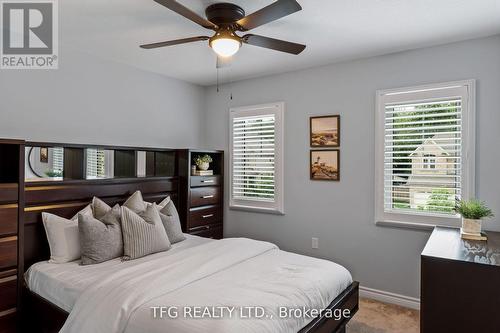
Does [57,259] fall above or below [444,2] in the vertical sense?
below

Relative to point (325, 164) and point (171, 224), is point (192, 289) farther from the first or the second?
point (325, 164)

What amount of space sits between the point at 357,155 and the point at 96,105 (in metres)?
2.96

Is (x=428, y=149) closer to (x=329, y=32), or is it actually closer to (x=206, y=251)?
(x=329, y=32)

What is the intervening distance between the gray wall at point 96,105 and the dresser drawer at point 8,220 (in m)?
0.77

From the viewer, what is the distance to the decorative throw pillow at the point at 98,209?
293 cm

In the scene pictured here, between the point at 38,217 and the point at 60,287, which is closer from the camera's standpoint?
the point at 60,287

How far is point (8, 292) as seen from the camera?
2.43 metres

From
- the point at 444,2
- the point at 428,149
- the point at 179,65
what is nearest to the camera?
the point at 444,2

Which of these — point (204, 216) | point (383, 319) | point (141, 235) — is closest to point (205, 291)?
point (141, 235)

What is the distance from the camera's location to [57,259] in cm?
261

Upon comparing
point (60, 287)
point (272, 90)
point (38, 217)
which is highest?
point (272, 90)

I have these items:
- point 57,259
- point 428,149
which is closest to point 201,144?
point 57,259

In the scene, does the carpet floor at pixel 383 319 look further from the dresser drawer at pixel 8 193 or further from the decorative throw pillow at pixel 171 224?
the dresser drawer at pixel 8 193

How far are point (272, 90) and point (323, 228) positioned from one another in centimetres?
187
